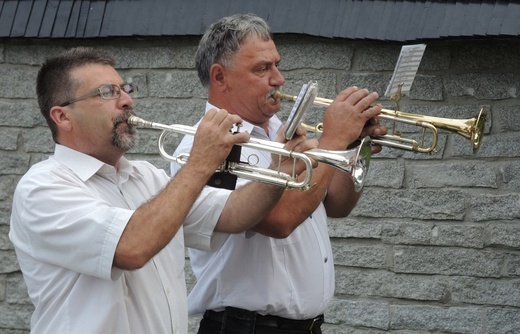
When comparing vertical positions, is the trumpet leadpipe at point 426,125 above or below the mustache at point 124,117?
above

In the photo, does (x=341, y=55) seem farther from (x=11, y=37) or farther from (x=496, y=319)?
(x=11, y=37)

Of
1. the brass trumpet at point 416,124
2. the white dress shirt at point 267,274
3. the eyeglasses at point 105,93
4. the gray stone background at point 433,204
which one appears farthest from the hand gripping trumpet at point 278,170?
the gray stone background at point 433,204

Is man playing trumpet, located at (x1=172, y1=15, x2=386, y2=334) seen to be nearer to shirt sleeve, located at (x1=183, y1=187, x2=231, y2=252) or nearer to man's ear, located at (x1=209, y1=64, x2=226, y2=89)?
man's ear, located at (x1=209, y1=64, x2=226, y2=89)

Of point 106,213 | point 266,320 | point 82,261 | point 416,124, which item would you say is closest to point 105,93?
point 106,213

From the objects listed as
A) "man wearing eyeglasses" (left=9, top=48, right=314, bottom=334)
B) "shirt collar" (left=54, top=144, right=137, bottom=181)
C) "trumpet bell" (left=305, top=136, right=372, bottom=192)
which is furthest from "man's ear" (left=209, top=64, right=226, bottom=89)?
"shirt collar" (left=54, top=144, right=137, bottom=181)

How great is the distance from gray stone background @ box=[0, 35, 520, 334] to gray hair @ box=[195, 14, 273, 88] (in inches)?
54.5

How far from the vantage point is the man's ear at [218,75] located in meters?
4.03

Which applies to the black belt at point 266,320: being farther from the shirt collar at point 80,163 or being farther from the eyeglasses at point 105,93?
the eyeglasses at point 105,93

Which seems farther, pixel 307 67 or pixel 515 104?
pixel 307 67

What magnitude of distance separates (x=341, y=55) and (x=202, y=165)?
95.1 inches

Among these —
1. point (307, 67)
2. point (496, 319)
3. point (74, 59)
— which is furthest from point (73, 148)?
point (496, 319)

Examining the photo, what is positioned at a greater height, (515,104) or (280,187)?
(515,104)

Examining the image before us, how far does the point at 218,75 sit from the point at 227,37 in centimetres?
16

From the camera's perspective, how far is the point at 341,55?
Answer: 5402mm
